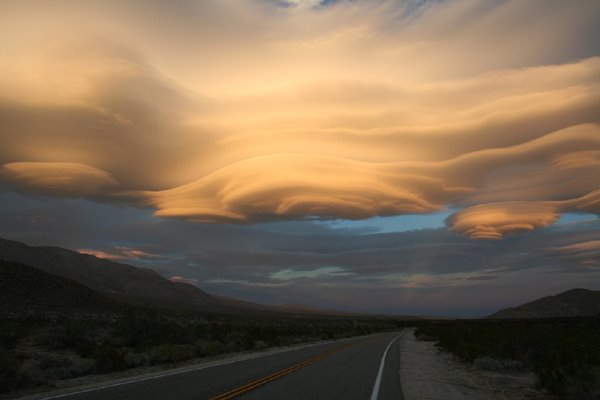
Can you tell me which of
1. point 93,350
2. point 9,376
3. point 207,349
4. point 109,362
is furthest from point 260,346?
point 9,376

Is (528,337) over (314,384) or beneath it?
over

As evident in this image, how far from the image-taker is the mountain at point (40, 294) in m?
62.2

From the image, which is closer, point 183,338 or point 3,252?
point 183,338

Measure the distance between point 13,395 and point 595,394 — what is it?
1453 cm

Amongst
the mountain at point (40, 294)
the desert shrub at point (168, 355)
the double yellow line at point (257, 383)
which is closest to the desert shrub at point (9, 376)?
the double yellow line at point (257, 383)

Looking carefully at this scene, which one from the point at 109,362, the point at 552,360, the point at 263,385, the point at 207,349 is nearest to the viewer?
the point at 263,385

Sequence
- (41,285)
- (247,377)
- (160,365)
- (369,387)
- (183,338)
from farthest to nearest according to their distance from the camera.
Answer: (41,285), (183,338), (160,365), (247,377), (369,387)

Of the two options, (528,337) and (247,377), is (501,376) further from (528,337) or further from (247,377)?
(247,377)

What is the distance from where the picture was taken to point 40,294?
6894 cm

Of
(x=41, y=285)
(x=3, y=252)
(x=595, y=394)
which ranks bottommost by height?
(x=595, y=394)

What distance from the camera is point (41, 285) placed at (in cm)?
7238

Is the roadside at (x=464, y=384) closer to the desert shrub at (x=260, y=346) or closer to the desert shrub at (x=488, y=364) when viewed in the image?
the desert shrub at (x=488, y=364)

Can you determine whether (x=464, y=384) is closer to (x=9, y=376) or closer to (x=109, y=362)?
(x=109, y=362)

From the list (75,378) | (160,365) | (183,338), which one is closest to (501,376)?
(160,365)
